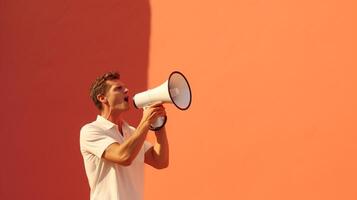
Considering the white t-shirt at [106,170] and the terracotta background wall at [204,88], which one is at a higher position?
the terracotta background wall at [204,88]


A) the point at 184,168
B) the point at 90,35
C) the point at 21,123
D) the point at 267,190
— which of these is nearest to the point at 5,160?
the point at 21,123

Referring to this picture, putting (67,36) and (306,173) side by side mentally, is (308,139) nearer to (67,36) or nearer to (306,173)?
(306,173)

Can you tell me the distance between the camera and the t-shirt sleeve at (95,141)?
2270mm

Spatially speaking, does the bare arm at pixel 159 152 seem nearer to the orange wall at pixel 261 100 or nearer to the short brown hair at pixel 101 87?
the short brown hair at pixel 101 87

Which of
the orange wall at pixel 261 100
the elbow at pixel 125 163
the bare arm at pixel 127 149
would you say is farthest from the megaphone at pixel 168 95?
the orange wall at pixel 261 100

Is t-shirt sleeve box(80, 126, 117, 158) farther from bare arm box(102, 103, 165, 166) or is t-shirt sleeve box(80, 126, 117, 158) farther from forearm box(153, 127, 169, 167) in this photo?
forearm box(153, 127, 169, 167)

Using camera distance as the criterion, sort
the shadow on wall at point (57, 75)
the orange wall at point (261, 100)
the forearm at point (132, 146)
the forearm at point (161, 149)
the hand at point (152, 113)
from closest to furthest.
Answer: the forearm at point (132, 146) < the hand at point (152, 113) < the forearm at point (161, 149) < the orange wall at point (261, 100) < the shadow on wall at point (57, 75)

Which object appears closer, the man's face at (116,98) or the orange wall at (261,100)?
the man's face at (116,98)

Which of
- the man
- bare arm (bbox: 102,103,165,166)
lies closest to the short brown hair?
the man

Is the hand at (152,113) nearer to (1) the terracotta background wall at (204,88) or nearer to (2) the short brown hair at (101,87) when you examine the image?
(2) the short brown hair at (101,87)

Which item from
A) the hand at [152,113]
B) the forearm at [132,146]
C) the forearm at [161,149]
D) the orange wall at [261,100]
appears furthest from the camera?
the orange wall at [261,100]

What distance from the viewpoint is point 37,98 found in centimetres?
398

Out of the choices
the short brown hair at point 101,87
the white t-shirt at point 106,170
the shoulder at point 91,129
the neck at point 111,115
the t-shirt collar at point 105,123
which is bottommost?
the white t-shirt at point 106,170

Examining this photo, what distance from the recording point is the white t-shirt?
2268 mm
